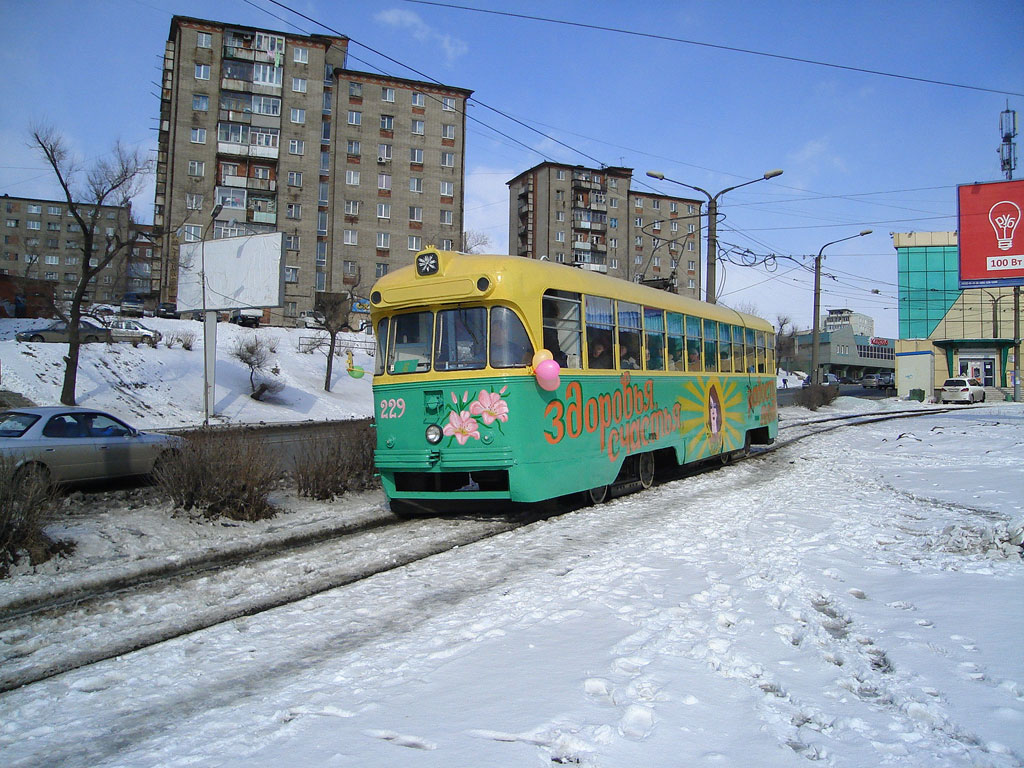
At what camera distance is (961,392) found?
1609 inches

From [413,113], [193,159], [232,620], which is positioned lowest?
[232,620]

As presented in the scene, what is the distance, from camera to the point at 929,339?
52.8 metres

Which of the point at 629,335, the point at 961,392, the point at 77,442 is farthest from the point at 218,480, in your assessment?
the point at 961,392

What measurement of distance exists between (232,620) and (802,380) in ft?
254

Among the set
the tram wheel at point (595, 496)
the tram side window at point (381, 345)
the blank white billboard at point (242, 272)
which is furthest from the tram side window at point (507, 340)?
the blank white billboard at point (242, 272)

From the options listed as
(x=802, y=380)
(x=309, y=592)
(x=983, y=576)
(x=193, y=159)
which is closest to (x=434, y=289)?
(x=309, y=592)

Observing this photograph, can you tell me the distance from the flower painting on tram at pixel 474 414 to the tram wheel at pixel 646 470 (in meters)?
3.78

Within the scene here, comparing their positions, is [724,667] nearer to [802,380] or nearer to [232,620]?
[232,620]

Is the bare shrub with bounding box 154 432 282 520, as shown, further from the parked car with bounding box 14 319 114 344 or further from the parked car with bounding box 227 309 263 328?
the parked car with bounding box 227 309 263 328

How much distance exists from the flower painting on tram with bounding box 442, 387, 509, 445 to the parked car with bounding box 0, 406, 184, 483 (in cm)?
400

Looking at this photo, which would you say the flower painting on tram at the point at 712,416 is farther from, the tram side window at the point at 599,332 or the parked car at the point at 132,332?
the parked car at the point at 132,332

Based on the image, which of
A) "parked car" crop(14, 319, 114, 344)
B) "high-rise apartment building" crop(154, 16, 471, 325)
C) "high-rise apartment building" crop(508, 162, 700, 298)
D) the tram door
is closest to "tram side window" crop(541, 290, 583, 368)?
"parked car" crop(14, 319, 114, 344)

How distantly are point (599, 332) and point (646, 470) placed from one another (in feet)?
9.57

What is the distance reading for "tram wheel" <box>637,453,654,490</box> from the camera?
11336 mm
